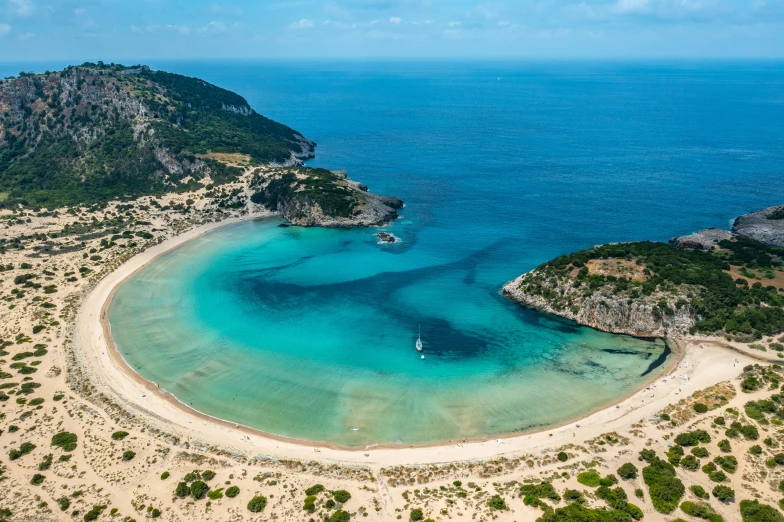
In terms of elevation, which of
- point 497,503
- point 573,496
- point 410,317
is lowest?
point 497,503

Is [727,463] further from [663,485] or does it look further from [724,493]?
[663,485]

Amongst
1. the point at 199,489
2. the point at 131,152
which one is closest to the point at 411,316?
the point at 199,489

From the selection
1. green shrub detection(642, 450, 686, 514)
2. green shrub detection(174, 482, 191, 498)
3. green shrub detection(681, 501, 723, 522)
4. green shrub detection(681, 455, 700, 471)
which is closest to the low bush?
green shrub detection(174, 482, 191, 498)

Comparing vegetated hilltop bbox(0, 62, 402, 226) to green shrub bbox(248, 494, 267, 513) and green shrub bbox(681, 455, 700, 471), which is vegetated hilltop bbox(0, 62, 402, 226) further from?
green shrub bbox(681, 455, 700, 471)

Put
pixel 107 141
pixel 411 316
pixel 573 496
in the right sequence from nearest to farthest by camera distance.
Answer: pixel 573 496 < pixel 411 316 < pixel 107 141

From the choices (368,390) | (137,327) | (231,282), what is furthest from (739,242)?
(137,327)

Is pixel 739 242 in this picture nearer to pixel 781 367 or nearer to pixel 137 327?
pixel 781 367
